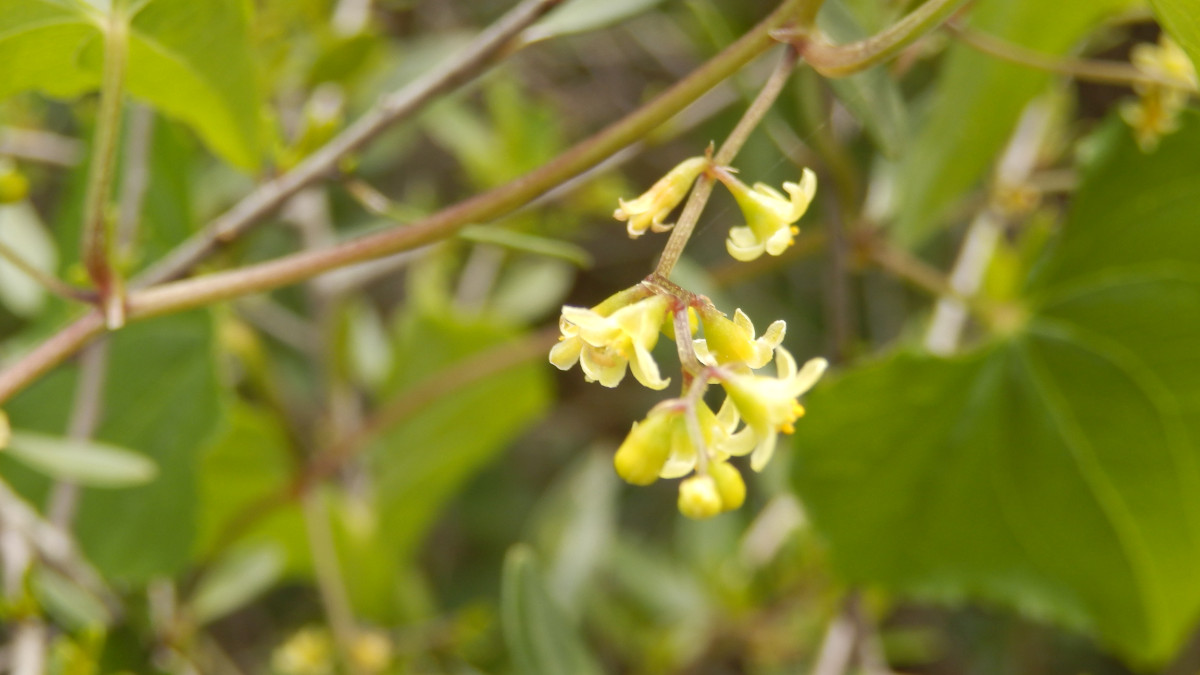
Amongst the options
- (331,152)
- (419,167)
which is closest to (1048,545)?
(331,152)

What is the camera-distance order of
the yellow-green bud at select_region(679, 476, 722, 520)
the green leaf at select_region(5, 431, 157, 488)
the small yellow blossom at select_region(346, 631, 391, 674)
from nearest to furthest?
1. the yellow-green bud at select_region(679, 476, 722, 520)
2. the green leaf at select_region(5, 431, 157, 488)
3. the small yellow blossom at select_region(346, 631, 391, 674)

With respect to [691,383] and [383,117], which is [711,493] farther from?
[383,117]

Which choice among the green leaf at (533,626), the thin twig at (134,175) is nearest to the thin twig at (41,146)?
the thin twig at (134,175)

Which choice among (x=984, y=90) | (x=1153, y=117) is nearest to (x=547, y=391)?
(x=984, y=90)

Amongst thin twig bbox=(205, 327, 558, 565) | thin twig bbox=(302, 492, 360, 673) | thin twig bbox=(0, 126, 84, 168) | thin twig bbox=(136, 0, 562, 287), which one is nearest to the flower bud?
thin twig bbox=(136, 0, 562, 287)

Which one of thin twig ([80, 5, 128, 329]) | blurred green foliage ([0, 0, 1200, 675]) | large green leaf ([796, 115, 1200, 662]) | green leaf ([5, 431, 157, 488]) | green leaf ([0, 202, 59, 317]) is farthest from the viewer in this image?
green leaf ([0, 202, 59, 317])

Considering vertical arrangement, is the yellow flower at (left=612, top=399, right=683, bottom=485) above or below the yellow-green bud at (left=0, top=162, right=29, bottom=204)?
below

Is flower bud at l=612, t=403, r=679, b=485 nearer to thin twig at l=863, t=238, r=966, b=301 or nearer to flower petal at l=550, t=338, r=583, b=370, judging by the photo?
flower petal at l=550, t=338, r=583, b=370

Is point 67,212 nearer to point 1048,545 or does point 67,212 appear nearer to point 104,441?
point 104,441
